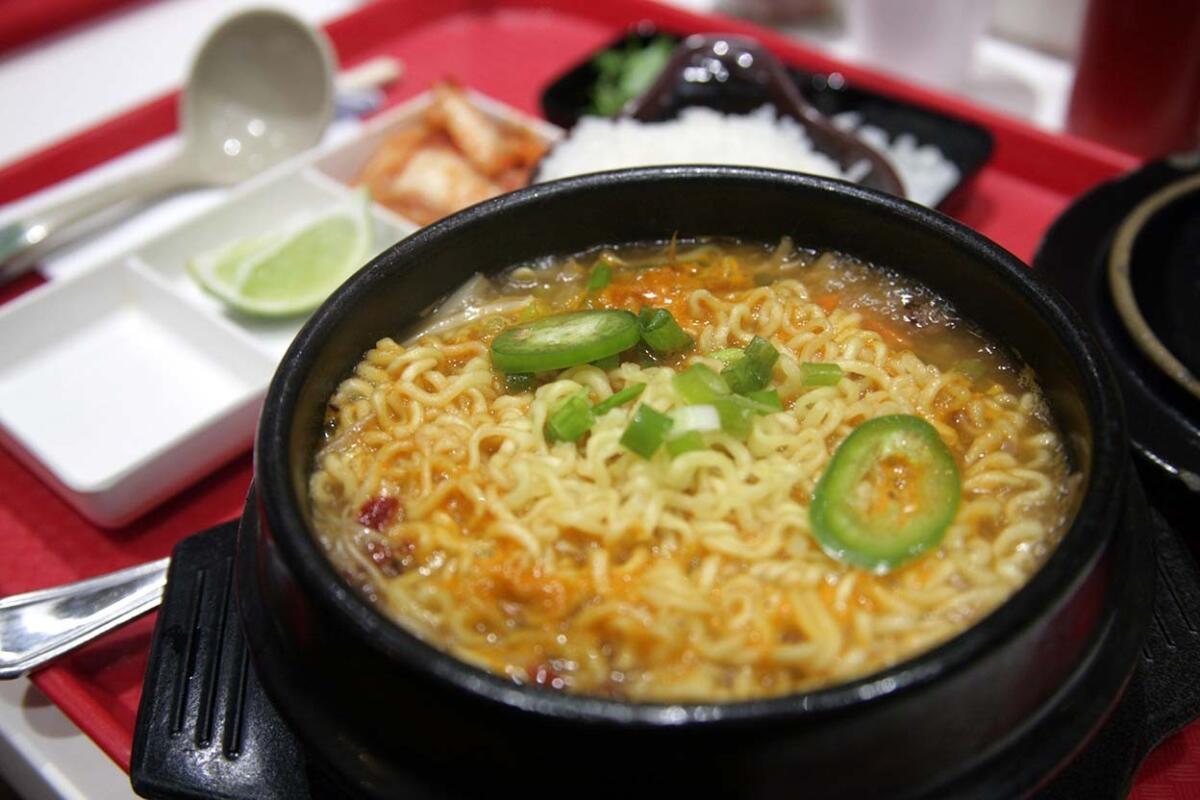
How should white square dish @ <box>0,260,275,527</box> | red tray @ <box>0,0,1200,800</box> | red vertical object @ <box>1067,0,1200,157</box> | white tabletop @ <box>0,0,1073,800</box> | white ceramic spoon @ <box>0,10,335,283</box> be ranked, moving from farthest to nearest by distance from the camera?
1. white tabletop @ <box>0,0,1073,800</box>
2. white ceramic spoon @ <box>0,10,335,283</box>
3. red vertical object @ <box>1067,0,1200,157</box>
4. white square dish @ <box>0,260,275,527</box>
5. red tray @ <box>0,0,1200,800</box>

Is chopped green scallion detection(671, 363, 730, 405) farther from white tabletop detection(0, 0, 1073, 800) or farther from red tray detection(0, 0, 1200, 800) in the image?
white tabletop detection(0, 0, 1073, 800)

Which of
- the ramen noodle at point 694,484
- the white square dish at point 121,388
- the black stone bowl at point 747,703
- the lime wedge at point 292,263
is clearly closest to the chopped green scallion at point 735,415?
the ramen noodle at point 694,484

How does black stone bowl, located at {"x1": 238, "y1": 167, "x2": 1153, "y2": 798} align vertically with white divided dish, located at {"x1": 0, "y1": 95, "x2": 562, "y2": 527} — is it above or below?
above

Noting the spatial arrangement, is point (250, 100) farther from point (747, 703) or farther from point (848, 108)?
point (747, 703)

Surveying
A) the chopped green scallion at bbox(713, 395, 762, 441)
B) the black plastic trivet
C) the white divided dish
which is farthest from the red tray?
the chopped green scallion at bbox(713, 395, 762, 441)

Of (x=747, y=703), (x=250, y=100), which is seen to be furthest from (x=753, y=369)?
(x=250, y=100)

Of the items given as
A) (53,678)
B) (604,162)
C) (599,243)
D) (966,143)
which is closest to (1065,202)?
(966,143)
